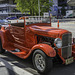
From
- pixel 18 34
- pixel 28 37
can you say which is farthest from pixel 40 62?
pixel 18 34

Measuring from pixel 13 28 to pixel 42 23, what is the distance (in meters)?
1.39

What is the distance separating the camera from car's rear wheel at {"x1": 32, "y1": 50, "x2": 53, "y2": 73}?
347cm

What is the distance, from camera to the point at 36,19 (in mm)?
5031

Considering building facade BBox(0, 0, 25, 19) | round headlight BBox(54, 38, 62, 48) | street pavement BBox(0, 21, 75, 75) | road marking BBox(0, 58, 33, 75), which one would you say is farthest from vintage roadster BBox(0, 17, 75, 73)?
building facade BBox(0, 0, 25, 19)

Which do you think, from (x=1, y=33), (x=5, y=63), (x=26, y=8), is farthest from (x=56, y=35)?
(x=26, y=8)

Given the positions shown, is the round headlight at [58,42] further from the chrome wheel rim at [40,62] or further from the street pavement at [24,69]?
the street pavement at [24,69]

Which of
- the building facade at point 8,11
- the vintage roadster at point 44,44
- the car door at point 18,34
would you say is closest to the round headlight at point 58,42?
the vintage roadster at point 44,44

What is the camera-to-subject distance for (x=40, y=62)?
3.73m

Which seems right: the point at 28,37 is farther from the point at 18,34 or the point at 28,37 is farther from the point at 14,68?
the point at 14,68

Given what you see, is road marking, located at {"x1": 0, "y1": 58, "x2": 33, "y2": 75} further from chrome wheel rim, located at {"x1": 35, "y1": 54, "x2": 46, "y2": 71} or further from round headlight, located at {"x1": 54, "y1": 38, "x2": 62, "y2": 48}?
round headlight, located at {"x1": 54, "y1": 38, "x2": 62, "y2": 48}

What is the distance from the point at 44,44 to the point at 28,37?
99 centimetres

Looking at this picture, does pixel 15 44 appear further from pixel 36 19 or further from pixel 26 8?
pixel 26 8

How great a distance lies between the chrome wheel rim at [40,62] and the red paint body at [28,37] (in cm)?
26

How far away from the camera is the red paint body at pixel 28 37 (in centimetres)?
377
